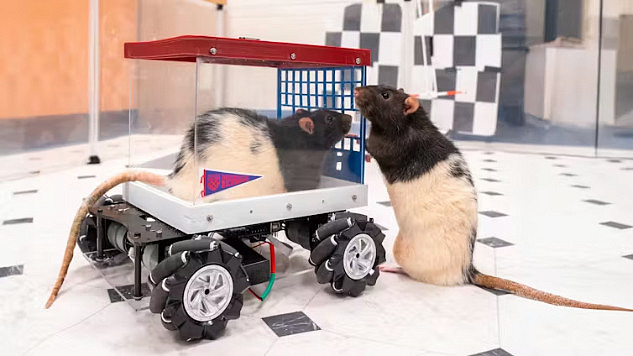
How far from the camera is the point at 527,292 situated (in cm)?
156

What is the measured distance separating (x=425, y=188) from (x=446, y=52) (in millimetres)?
3857

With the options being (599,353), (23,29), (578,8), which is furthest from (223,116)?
(578,8)

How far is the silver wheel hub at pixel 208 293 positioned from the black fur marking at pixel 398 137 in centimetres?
66

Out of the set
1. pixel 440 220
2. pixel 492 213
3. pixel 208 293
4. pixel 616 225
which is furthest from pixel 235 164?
pixel 616 225

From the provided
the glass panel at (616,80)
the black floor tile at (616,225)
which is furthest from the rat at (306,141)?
the glass panel at (616,80)

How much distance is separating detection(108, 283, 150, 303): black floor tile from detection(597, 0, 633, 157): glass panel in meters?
4.61

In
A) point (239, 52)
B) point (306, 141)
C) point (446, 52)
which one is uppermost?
point (446, 52)

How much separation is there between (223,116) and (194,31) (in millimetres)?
3439

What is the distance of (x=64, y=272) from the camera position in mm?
1560

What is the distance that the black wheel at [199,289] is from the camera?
3.92 ft

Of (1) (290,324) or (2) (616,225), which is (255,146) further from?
(2) (616,225)

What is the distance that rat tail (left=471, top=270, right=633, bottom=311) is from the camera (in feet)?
4.94

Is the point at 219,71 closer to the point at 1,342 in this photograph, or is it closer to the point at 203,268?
the point at 203,268

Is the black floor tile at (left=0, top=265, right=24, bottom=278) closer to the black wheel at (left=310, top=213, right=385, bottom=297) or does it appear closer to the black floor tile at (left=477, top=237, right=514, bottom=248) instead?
the black wheel at (left=310, top=213, right=385, bottom=297)
